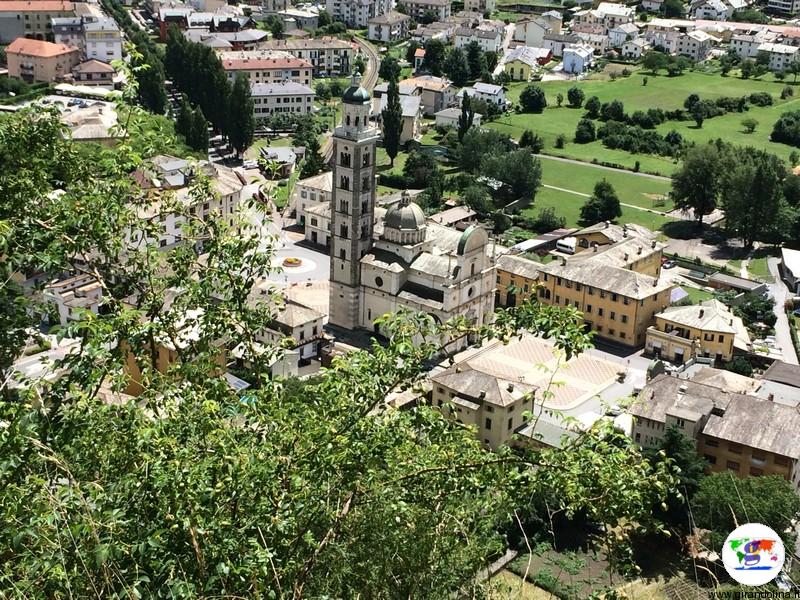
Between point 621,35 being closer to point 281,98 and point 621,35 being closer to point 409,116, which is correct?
point 409,116

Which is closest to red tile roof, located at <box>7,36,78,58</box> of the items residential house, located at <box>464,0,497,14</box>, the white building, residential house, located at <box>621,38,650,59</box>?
the white building

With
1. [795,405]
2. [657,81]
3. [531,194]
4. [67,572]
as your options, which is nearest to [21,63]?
[531,194]

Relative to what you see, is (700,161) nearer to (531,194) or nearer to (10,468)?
(531,194)

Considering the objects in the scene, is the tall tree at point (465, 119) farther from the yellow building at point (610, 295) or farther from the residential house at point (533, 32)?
the residential house at point (533, 32)

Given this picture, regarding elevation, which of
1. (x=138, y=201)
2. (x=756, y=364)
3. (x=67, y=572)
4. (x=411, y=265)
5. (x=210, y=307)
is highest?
(x=138, y=201)

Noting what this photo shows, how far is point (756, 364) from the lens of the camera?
3400 cm

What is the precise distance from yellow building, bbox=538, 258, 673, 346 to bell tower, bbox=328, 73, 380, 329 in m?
6.90

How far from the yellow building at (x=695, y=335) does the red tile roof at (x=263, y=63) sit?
38.1m

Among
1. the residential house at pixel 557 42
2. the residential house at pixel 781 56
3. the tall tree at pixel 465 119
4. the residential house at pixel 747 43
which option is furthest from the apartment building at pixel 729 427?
the residential house at pixel 747 43

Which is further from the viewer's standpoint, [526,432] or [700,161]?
[700,161]

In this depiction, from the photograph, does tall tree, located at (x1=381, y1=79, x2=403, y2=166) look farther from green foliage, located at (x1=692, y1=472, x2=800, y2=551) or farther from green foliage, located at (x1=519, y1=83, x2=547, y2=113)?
green foliage, located at (x1=692, y1=472, x2=800, y2=551)

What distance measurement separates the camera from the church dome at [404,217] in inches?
1345

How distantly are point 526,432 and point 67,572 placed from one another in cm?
2084

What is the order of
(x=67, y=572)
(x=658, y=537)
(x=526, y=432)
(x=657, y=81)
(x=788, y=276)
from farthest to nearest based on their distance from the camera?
(x=657, y=81) < (x=788, y=276) < (x=526, y=432) < (x=658, y=537) < (x=67, y=572)
